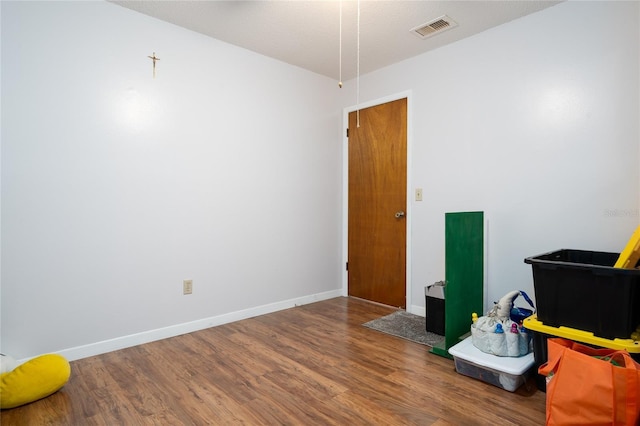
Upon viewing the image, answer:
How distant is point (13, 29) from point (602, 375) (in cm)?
350

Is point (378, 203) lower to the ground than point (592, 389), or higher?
higher

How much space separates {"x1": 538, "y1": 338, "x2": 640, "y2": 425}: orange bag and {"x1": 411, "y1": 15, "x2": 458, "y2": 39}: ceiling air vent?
2.29m

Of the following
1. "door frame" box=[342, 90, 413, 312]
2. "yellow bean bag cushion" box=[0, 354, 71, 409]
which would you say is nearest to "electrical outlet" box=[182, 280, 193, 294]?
"yellow bean bag cushion" box=[0, 354, 71, 409]

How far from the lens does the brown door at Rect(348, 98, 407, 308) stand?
11.4ft

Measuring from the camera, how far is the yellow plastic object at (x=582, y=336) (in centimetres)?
161

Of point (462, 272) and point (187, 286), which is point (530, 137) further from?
point (187, 286)

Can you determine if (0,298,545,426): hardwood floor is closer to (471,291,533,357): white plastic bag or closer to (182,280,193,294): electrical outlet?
(471,291,533,357): white plastic bag

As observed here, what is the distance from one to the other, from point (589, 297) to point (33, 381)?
2.83m

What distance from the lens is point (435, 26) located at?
274cm

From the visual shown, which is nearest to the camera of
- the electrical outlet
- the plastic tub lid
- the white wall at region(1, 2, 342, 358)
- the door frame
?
the plastic tub lid

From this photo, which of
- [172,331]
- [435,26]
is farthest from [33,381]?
[435,26]

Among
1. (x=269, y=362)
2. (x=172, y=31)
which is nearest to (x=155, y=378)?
(x=269, y=362)

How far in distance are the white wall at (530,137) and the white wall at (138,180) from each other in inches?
49.1

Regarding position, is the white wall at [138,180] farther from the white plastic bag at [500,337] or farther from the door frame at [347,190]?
the white plastic bag at [500,337]
